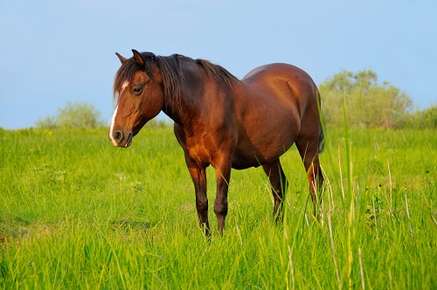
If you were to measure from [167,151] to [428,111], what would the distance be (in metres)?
16.5

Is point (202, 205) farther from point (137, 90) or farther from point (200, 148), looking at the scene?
point (137, 90)

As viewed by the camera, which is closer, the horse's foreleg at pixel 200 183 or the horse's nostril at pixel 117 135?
the horse's nostril at pixel 117 135

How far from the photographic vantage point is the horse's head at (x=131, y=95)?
231 inches

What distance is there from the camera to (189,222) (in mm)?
7801

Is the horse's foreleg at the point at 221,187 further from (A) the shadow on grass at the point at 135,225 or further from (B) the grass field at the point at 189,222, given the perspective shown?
(A) the shadow on grass at the point at 135,225

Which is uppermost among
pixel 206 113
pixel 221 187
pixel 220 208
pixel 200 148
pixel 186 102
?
pixel 186 102

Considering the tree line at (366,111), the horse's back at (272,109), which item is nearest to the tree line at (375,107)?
the tree line at (366,111)

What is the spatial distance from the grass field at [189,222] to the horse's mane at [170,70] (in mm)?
1330

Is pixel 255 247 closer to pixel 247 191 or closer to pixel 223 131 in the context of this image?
pixel 223 131

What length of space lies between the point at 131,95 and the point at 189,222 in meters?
2.42

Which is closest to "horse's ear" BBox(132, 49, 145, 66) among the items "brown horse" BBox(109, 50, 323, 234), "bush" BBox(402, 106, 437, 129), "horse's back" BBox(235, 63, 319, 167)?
"brown horse" BBox(109, 50, 323, 234)

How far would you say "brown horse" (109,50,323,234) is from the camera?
233 inches

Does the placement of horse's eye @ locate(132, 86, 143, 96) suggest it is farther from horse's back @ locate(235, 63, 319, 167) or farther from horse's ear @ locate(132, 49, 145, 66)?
horse's back @ locate(235, 63, 319, 167)

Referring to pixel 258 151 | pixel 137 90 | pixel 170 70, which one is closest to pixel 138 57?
pixel 137 90
